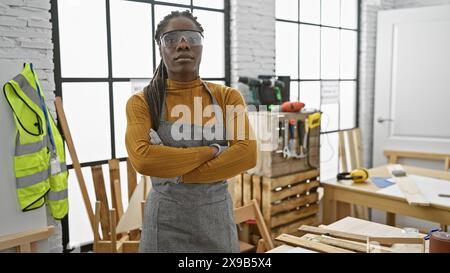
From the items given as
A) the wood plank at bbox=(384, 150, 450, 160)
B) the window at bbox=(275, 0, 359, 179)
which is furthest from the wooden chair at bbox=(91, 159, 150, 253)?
the wood plank at bbox=(384, 150, 450, 160)

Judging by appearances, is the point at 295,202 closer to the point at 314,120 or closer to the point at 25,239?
the point at 314,120

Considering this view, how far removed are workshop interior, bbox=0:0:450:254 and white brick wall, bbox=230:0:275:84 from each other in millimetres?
11

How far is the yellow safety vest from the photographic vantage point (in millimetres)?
1688

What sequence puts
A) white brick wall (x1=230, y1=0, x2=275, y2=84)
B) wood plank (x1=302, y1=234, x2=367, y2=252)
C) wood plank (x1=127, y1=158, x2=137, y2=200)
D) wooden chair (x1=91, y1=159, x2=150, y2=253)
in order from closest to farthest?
wood plank (x1=302, y1=234, x2=367, y2=252) < wooden chair (x1=91, y1=159, x2=150, y2=253) < wood plank (x1=127, y1=158, x2=137, y2=200) < white brick wall (x1=230, y1=0, x2=275, y2=84)

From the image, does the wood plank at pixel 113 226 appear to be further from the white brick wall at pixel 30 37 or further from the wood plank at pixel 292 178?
the wood plank at pixel 292 178

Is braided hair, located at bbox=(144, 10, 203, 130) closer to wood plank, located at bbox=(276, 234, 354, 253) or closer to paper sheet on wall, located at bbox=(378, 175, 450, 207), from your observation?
wood plank, located at bbox=(276, 234, 354, 253)

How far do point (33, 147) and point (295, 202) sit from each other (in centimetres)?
154

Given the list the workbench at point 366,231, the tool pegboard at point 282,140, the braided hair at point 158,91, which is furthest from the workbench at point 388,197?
the braided hair at point 158,91

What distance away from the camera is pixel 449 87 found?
11.5ft

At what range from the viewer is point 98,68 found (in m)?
2.22

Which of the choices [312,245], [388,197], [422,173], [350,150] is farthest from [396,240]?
[350,150]

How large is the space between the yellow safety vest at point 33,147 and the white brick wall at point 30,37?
150mm
